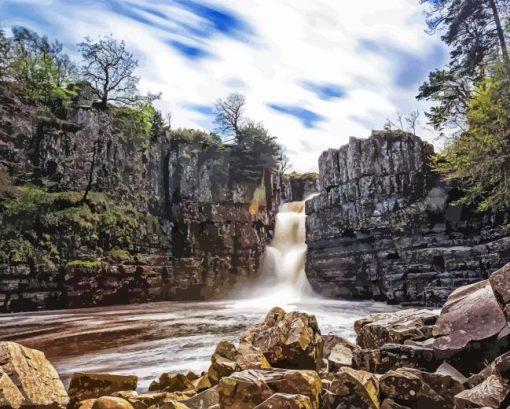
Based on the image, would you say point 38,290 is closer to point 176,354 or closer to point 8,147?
point 8,147

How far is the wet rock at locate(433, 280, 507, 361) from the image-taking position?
18.0 ft

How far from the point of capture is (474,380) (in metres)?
4.60

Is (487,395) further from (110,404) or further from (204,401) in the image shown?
(110,404)

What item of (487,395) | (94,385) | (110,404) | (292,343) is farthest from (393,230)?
(110,404)

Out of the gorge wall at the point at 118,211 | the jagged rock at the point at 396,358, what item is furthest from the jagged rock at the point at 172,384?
the gorge wall at the point at 118,211

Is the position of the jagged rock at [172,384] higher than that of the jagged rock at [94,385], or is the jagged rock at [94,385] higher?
the jagged rock at [94,385]

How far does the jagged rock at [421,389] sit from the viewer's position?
4320 mm

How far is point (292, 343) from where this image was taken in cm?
603

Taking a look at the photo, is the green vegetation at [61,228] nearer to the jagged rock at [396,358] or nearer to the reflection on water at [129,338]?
the reflection on water at [129,338]

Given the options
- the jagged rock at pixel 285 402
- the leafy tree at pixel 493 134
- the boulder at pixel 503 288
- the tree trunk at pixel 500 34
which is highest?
the tree trunk at pixel 500 34

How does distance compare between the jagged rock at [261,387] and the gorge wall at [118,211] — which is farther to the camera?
the gorge wall at [118,211]

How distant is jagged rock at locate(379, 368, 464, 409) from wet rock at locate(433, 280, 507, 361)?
4.01 ft

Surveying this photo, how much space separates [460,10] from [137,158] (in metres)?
25.6

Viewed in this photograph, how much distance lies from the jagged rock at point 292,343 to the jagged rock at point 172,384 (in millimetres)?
1185
